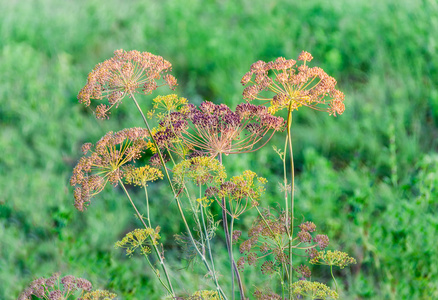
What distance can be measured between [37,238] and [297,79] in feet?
Result: 8.17

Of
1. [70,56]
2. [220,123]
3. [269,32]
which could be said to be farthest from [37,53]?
[220,123]

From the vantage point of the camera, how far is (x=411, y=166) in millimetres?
3346

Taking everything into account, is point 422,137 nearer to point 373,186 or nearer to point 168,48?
point 373,186

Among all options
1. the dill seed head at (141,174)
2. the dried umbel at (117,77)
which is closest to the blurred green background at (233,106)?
the dill seed head at (141,174)

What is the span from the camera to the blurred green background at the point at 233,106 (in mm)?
2615

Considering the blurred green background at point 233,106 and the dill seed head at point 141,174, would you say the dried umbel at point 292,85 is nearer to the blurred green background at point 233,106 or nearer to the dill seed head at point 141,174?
the dill seed head at point 141,174

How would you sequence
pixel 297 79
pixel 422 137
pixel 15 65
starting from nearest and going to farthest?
pixel 297 79
pixel 422 137
pixel 15 65

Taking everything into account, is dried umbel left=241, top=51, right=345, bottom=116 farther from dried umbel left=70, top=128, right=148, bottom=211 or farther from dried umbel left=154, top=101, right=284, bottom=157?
dried umbel left=70, top=128, right=148, bottom=211

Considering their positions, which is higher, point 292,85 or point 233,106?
point 233,106

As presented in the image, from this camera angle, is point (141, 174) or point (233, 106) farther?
point (233, 106)

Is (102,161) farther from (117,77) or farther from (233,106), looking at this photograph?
(233,106)

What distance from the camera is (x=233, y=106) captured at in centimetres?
371

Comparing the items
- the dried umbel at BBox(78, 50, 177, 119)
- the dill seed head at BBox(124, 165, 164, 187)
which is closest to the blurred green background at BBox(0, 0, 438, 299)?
the dill seed head at BBox(124, 165, 164, 187)

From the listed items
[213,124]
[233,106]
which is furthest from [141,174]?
[233,106]
